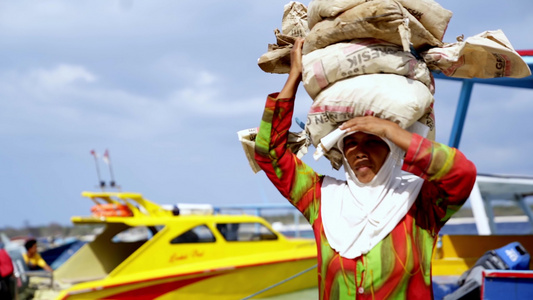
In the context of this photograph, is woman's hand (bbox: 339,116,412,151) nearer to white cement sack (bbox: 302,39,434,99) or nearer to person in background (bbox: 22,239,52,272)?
white cement sack (bbox: 302,39,434,99)

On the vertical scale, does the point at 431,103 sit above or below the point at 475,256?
above

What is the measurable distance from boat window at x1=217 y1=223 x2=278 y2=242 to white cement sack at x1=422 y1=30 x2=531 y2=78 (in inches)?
265

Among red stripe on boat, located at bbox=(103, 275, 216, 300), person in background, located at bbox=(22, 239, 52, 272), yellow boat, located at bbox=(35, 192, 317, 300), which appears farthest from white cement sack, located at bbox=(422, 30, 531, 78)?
person in background, located at bbox=(22, 239, 52, 272)

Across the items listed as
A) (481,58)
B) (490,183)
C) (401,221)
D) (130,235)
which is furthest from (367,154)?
(130,235)

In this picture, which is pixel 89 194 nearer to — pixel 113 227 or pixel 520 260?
pixel 113 227

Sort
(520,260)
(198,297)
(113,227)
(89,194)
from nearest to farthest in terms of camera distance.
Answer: (520,260) < (198,297) < (89,194) < (113,227)

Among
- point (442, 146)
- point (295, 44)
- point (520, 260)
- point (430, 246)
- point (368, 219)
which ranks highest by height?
point (295, 44)

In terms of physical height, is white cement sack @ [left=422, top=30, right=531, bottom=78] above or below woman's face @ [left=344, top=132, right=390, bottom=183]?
above

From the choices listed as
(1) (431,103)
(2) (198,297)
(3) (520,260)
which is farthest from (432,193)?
(2) (198,297)

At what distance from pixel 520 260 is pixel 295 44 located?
3208 mm

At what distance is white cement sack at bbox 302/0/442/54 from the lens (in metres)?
1.89

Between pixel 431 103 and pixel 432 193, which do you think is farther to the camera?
pixel 431 103

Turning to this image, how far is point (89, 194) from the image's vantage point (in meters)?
8.58

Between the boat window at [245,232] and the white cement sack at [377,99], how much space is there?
665cm
